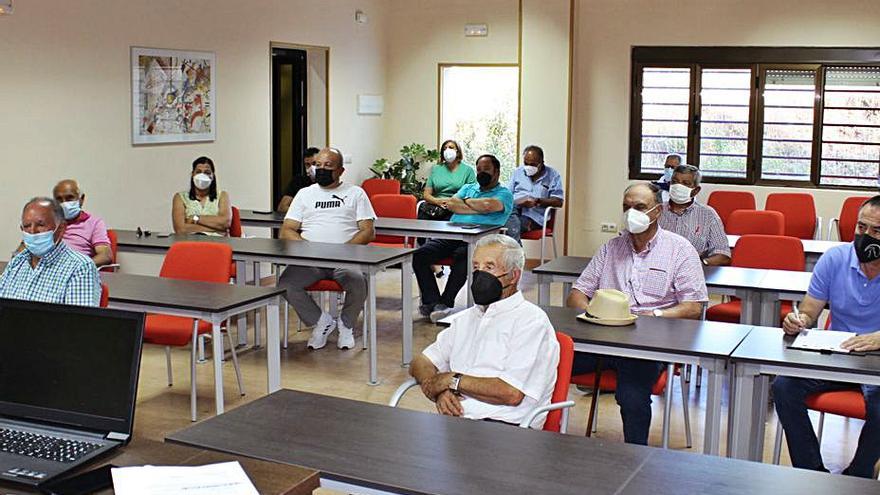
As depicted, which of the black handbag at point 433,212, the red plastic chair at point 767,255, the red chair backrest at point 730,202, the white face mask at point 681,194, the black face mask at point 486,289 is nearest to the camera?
the black face mask at point 486,289

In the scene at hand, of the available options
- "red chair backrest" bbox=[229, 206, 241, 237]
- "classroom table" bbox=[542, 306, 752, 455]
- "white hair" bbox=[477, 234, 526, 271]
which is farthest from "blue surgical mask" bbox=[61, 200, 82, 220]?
"white hair" bbox=[477, 234, 526, 271]

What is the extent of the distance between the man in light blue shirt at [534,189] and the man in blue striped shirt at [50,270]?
18.7ft

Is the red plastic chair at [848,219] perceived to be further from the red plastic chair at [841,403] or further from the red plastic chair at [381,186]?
the red plastic chair at [841,403]

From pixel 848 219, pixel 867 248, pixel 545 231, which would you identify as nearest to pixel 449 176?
pixel 545 231

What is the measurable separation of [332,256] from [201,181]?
1785mm

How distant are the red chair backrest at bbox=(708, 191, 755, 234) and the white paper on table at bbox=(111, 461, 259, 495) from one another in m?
7.69

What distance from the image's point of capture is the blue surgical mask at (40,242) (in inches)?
164

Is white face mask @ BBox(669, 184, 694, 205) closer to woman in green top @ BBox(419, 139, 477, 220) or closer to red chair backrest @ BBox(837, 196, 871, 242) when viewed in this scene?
red chair backrest @ BBox(837, 196, 871, 242)

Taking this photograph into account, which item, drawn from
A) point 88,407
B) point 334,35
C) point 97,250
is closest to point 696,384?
point 97,250

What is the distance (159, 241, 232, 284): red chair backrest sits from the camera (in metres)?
5.81

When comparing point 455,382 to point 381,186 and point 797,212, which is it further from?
point 381,186

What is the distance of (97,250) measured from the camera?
6.40m

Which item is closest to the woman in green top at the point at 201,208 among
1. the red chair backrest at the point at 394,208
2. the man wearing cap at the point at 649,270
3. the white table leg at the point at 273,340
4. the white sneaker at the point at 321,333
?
the white sneaker at the point at 321,333

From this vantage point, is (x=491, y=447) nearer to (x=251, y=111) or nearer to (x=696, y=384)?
(x=696, y=384)
